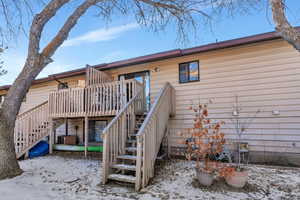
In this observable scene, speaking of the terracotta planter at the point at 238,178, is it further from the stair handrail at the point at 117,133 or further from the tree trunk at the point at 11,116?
the tree trunk at the point at 11,116

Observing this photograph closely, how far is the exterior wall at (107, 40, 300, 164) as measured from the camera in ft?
16.6

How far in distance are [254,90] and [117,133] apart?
4.59 meters

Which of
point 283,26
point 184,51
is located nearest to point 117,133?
point 184,51

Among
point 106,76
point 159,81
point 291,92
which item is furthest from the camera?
point 106,76

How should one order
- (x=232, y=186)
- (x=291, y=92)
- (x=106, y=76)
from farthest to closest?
(x=106, y=76)
(x=291, y=92)
(x=232, y=186)

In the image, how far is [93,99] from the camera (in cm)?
688

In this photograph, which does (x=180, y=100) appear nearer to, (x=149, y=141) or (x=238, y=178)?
(x=149, y=141)

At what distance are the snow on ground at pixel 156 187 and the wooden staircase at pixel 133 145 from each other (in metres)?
0.26

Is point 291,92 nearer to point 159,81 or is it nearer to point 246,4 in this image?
point 246,4

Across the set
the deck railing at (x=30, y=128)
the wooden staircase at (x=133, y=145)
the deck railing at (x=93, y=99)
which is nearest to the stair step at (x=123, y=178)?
the wooden staircase at (x=133, y=145)

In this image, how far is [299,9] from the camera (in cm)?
434

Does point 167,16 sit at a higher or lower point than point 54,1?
higher

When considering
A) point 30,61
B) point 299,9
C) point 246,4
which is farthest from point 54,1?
point 299,9

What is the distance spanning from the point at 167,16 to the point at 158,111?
4734 mm
